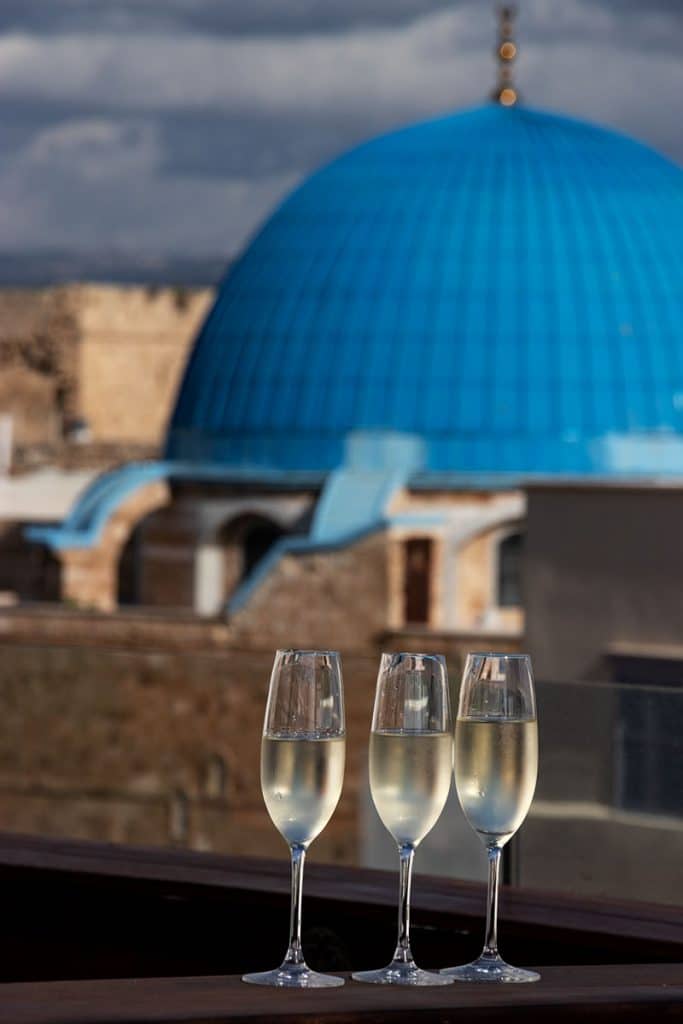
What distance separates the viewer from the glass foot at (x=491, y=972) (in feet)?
7.37

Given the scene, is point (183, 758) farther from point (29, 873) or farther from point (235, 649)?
point (235, 649)

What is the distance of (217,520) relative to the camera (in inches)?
766

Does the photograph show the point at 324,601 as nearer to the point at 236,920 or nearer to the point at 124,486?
the point at 124,486

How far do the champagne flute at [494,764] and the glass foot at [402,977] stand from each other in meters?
0.04

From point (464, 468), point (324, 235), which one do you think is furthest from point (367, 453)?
point (324, 235)

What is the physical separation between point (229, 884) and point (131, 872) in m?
0.15

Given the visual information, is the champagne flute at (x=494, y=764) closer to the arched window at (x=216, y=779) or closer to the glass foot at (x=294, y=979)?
the glass foot at (x=294, y=979)

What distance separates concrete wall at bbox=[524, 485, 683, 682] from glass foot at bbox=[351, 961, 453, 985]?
9254 mm

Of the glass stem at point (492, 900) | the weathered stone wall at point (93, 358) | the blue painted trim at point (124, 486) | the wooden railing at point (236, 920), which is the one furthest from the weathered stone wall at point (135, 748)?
the weathered stone wall at point (93, 358)

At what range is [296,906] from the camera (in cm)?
230

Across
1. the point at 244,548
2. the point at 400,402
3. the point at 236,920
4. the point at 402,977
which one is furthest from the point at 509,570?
the point at 402,977

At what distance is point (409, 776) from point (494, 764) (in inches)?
3.5

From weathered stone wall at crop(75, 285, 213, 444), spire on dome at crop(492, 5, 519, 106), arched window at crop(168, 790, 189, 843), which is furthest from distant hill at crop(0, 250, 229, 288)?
arched window at crop(168, 790, 189, 843)

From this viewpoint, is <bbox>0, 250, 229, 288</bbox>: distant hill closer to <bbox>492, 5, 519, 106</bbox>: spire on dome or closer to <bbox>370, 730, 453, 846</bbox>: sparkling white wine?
<bbox>492, 5, 519, 106</bbox>: spire on dome
